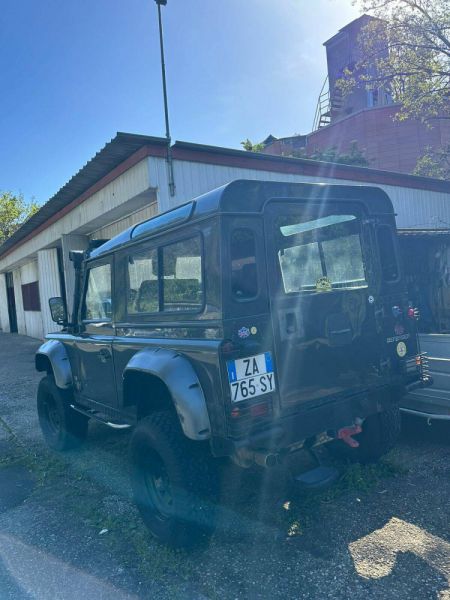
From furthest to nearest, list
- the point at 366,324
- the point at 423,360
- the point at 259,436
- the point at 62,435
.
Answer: the point at 62,435 → the point at 423,360 → the point at 366,324 → the point at 259,436

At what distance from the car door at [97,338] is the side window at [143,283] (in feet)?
1.19

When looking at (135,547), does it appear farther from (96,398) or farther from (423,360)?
(423,360)

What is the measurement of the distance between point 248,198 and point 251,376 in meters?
1.13

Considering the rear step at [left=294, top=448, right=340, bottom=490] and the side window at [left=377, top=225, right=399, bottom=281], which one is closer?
the rear step at [left=294, top=448, right=340, bottom=490]

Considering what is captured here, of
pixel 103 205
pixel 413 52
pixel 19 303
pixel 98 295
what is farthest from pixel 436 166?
pixel 19 303

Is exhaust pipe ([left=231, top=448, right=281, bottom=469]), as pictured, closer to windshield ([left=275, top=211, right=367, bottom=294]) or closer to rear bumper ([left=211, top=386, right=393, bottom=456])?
rear bumper ([left=211, top=386, right=393, bottom=456])

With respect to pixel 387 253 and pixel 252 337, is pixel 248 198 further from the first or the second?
pixel 387 253

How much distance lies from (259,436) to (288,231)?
1379 millimetres

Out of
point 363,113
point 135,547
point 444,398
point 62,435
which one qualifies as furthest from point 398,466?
point 363,113

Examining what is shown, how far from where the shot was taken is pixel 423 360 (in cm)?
359

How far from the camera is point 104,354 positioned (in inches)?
158

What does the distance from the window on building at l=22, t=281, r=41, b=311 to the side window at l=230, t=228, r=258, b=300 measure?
16.6 m

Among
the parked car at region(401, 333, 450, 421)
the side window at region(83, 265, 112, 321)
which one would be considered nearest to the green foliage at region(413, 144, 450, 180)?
the parked car at region(401, 333, 450, 421)

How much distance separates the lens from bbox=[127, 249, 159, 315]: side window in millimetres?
3482
